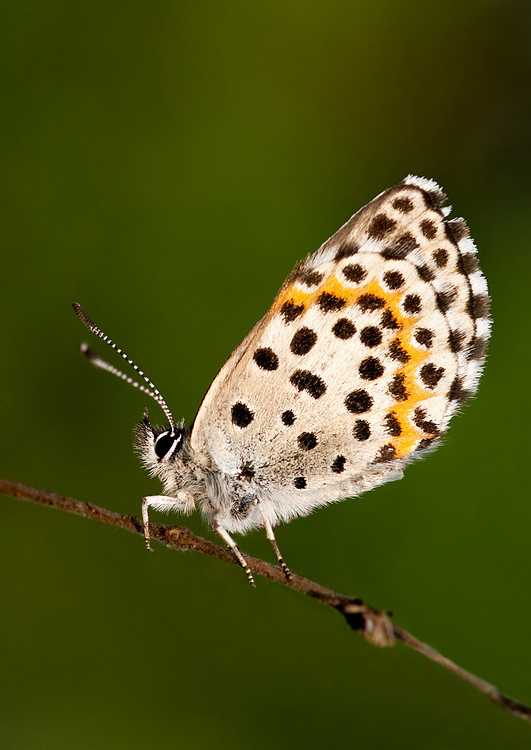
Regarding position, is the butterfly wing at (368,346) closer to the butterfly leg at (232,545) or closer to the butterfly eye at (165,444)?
the butterfly eye at (165,444)

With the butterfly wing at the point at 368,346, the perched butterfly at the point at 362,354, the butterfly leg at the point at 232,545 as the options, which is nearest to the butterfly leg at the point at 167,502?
the perched butterfly at the point at 362,354

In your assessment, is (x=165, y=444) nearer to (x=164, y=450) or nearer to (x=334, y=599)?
(x=164, y=450)

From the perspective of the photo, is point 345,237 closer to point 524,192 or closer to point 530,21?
point 524,192

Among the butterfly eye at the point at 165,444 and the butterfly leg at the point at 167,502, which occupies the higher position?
the butterfly eye at the point at 165,444

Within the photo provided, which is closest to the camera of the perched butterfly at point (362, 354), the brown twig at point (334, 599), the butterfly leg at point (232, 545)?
the brown twig at point (334, 599)

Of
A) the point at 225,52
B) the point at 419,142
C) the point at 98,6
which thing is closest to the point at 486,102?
the point at 419,142

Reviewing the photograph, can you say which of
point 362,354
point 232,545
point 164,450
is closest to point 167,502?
point 164,450
